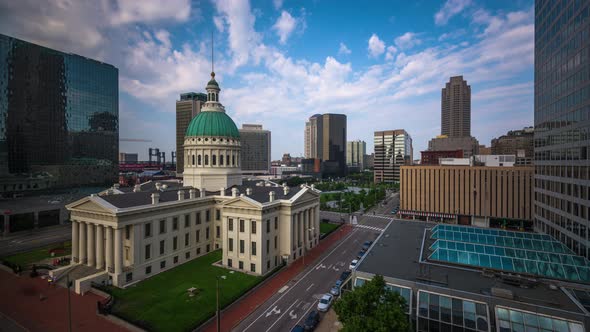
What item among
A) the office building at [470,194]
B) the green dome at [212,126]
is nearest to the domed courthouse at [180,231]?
the green dome at [212,126]

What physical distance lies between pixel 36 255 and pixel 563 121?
97.0 m

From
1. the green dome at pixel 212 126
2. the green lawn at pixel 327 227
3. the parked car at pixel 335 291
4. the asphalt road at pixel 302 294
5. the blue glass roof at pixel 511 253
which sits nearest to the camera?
the blue glass roof at pixel 511 253

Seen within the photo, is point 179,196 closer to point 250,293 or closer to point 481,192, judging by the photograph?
point 250,293

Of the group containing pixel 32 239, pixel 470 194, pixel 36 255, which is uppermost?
pixel 470 194

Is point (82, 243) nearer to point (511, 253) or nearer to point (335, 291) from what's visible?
point (335, 291)

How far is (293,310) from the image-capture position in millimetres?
36938

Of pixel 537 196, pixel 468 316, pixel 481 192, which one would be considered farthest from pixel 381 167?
pixel 468 316

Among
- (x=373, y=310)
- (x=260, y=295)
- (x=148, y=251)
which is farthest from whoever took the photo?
(x=148, y=251)

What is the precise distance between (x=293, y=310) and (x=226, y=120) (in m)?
49.4

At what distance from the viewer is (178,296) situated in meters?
38.8

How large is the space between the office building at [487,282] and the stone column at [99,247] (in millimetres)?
40966

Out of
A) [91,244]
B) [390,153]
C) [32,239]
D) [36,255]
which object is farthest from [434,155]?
[32,239]

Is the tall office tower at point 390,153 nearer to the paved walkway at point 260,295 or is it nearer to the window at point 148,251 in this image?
the paved walkway at point 260,295

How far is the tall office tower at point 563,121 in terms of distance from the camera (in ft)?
121
